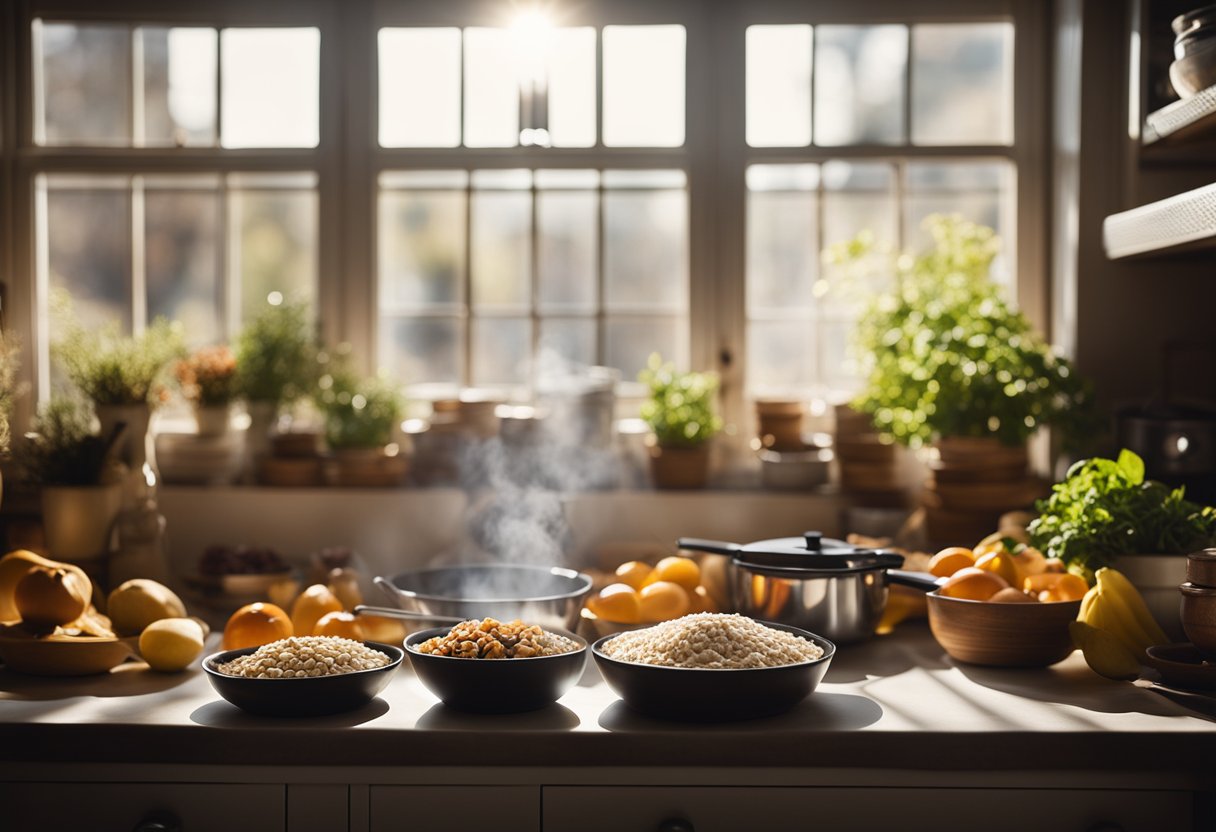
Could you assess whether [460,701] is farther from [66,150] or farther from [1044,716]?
[66,150]

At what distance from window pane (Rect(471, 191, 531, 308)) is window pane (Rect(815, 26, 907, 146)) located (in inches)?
33.8

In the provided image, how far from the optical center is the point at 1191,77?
2135mm

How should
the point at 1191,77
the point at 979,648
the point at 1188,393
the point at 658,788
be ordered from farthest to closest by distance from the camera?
the point at 1188,393
the point at 1191,77
the point at 979,648
the point at 658,788

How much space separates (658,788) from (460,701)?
12.9 inches

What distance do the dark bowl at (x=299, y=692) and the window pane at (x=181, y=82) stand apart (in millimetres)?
1923

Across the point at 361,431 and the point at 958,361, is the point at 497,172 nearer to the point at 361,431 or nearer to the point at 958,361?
the point at 361,431

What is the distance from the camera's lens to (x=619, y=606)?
2.06m

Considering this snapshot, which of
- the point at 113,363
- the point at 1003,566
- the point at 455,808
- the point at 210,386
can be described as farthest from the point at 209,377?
the point at 1003,566

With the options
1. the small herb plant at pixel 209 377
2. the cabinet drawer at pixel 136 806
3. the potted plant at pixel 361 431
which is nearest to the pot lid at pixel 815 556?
the cabinet drawer at pixel 136 806

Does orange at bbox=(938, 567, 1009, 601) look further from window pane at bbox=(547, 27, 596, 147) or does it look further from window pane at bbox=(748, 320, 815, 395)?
window pane at bbox=(547, 27, 596, 147)

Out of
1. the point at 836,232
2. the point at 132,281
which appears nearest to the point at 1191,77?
A: the point at 836,232

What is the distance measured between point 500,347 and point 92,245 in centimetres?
119

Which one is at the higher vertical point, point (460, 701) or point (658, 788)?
point (460, 701)

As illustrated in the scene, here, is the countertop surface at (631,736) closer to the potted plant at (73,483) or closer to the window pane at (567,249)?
the potted plant at (73,483)
